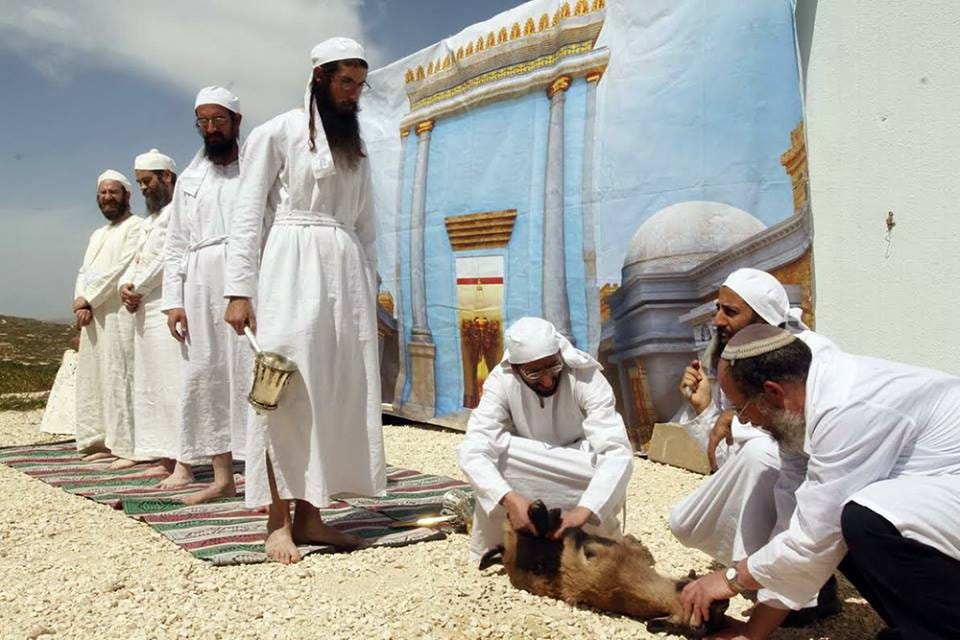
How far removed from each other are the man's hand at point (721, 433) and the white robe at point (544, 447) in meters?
0.35

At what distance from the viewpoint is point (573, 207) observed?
608cm

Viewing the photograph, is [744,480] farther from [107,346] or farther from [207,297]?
[107,346]

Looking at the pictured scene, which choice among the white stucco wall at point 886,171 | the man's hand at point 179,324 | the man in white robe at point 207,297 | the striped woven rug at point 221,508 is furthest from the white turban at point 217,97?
the white stucco wall at point 886,171

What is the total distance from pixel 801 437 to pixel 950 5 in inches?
124

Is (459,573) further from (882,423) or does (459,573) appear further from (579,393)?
(882,423)

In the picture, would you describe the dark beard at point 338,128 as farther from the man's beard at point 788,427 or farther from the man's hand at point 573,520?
the man's beard at point 788,427

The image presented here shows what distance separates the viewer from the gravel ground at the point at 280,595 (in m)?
2.80

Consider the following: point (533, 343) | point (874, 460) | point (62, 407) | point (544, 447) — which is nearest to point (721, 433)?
point (544, 447)

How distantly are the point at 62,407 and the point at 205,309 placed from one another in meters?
4.10

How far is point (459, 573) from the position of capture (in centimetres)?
343

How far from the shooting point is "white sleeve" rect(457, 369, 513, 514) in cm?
334

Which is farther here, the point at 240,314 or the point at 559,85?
the point at 559,85

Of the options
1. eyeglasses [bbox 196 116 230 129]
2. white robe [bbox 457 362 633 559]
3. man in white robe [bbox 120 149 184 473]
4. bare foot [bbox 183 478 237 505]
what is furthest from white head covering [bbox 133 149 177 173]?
white robe [bbox 457 362 633 559]

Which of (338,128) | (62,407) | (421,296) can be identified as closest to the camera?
(338,128)
